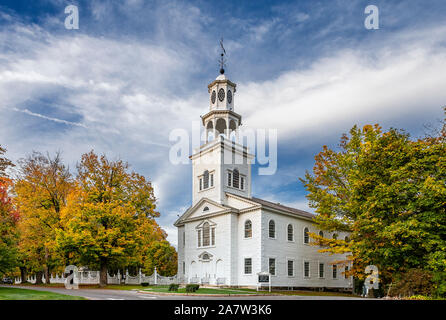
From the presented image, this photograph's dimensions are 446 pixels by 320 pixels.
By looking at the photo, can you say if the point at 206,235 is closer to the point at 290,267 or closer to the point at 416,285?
the point at 290,267

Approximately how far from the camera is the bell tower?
40906 millimetres

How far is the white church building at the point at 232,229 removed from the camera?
120 feet

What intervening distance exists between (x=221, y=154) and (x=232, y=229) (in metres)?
8.29

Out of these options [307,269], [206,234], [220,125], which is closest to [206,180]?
[206,234]

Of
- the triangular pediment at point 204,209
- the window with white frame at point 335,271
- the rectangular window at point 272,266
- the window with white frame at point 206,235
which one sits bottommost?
the window with white frame at point 335,271

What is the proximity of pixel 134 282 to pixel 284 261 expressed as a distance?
897 inches

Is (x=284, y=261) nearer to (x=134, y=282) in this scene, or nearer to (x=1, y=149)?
(x=134, y=282)

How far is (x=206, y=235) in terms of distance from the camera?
4062 centimetres

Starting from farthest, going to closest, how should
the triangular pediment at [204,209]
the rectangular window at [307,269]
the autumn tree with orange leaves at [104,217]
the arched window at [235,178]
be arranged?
the arched window at [235,178]
the rectangular window at [307,269]
the triangular pediment at [204,209]
the autumn tree with orange leaves at [104,217]

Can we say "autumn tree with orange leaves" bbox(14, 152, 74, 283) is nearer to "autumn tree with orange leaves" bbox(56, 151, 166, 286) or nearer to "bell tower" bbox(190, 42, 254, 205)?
"autumn tree with orange leaves" bbox(56, 151, 166, 286)

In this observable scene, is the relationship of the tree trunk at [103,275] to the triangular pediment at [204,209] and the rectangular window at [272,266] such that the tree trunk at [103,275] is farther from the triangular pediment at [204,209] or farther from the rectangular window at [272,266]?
the rectangular window at [272,266]

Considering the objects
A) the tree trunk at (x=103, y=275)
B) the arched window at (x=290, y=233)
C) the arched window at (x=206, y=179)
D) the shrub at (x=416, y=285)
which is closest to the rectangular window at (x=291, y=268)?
the arched window at (x=290, y=233)

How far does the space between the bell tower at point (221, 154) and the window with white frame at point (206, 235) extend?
3.13m

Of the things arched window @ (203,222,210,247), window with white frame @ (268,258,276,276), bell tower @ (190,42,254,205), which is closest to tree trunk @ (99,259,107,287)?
arched window @ (203,222,210,247)
